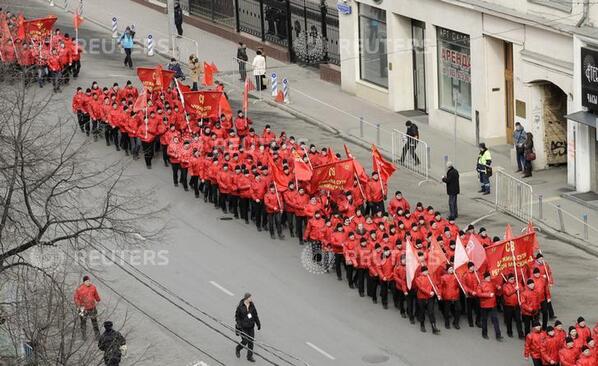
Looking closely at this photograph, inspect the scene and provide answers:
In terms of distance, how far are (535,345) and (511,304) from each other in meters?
2.46

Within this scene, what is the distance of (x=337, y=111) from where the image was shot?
52.7 meters

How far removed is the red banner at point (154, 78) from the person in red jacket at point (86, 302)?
1246cm

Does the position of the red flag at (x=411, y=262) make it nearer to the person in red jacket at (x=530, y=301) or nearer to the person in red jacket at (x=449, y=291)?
the person in red jacket at (x=449, y=291)

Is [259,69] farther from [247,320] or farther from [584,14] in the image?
[247,320]

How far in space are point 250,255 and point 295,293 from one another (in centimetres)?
253

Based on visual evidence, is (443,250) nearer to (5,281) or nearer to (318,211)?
(318,211)

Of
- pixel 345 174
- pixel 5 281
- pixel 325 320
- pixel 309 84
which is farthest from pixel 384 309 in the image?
pixel 309 84

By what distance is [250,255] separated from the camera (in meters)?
41.3

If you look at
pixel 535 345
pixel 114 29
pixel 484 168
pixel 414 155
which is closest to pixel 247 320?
pixel 535 345

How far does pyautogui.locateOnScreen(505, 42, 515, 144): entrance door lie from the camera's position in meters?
47.5

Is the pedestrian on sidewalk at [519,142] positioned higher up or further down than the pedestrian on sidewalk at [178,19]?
higher up

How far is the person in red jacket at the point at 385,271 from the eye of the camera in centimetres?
3738

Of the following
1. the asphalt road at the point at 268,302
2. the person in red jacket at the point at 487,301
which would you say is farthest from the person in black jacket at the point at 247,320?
the person in red jacket at the point at 487,301

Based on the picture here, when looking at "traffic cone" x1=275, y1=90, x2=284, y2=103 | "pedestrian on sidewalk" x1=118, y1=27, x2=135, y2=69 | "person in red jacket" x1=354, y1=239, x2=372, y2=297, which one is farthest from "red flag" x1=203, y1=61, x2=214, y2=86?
"person in red jacket" x1=354, y1=239, x2=372, y2=297
